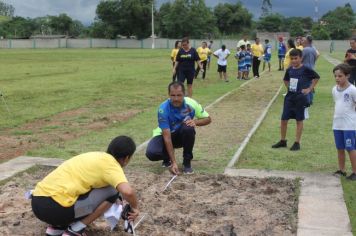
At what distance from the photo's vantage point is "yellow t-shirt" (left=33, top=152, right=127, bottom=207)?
4.30 metres

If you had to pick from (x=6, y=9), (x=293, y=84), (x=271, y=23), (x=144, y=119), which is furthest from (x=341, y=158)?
(x=6, y=9)

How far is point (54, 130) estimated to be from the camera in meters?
10.5

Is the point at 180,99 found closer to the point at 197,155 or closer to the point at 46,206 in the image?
the point at 197,155

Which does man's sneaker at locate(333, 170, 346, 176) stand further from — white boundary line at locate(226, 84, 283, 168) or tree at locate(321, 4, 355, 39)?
tree at locate(321, 4, 355, 39)

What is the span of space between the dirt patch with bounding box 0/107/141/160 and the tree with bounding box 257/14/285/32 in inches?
3950

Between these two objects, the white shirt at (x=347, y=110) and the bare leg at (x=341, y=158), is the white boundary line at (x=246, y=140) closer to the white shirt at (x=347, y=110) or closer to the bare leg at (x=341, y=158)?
the bare leg at (x=341, y=158)

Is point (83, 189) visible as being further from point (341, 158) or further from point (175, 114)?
point (341, 158)

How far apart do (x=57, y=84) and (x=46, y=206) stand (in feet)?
53.5

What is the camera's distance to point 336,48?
72.2 metres

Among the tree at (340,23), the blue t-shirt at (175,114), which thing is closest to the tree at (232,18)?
the tree at (340,23)

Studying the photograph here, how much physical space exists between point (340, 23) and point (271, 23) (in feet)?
56.0

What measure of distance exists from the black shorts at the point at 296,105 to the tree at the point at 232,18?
95.9 m

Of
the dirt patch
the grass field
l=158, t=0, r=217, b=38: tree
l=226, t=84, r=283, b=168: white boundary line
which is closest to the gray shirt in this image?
the grass field

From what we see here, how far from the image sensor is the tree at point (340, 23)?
93412mm
